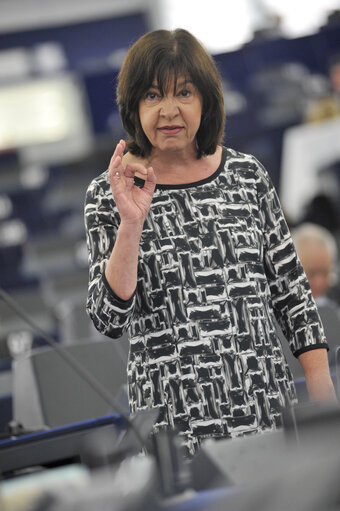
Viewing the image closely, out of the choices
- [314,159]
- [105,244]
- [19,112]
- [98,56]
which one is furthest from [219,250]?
[98,56]

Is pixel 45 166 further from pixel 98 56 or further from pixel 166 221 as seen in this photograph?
pixel 166 221

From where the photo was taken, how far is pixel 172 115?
52.6 inches

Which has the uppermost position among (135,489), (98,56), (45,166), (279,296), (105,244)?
(98,56)

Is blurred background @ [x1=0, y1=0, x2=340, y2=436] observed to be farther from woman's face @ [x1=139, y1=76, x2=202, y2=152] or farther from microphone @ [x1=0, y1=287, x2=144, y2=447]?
microphone @ [x1=0, y1=287, x2=144, y2=447]

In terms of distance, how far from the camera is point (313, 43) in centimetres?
841

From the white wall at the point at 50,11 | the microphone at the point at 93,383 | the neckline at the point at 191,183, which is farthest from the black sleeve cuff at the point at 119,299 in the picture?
the white wall at the point at 50,11

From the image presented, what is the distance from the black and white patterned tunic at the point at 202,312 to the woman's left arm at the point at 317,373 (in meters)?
0.02

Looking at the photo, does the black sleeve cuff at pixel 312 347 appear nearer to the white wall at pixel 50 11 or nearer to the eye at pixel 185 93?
the eye at pixel 185 93

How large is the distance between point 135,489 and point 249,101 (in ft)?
26.1

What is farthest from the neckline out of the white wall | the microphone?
the white wall

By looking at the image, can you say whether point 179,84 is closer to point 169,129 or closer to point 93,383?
point 169,129

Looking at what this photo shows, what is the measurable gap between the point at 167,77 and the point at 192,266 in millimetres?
289

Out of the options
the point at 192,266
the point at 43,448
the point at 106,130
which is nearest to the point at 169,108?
the point at 192,266

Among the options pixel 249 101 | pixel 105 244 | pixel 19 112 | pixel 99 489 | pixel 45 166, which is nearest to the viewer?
pixel 99 489
